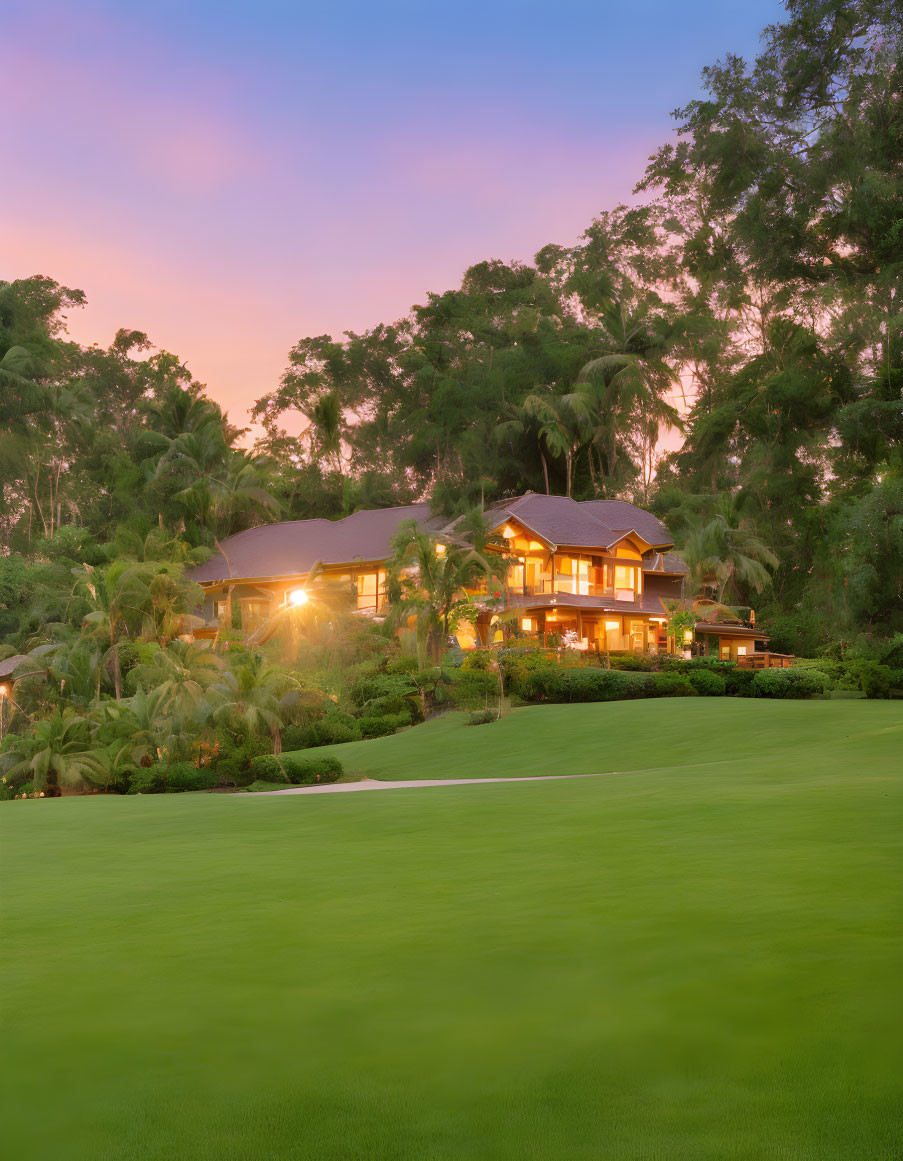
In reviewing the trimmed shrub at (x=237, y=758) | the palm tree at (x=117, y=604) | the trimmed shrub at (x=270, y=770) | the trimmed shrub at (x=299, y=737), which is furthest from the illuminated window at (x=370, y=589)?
the trimmed shrub at (x=270, y=770)

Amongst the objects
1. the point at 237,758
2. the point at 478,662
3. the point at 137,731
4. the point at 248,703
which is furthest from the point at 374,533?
the point at 237,758

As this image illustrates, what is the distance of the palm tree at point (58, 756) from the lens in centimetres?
2605

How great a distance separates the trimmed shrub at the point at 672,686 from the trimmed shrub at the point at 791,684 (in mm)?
2199

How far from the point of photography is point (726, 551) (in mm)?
59062

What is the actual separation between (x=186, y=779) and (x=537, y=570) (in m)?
30.0

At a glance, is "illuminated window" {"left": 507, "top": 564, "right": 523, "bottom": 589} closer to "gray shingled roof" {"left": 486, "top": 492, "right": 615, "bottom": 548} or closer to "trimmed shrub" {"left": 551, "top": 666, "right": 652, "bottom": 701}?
"gray shingled roof" {"left": 486, "top": 492, "right": 615, "bottom": 548}

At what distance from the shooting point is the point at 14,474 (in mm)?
66062

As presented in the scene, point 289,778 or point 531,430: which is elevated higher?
point 531,430

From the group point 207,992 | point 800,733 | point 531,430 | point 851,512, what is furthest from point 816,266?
point 531,430

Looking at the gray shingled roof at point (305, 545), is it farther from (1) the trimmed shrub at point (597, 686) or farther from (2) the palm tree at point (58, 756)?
(2) the palm tree at point (58, 756)

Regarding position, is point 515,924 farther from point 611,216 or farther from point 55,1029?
point 611,216

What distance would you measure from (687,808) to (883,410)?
55.4 feet

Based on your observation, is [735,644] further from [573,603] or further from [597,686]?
[597,686]

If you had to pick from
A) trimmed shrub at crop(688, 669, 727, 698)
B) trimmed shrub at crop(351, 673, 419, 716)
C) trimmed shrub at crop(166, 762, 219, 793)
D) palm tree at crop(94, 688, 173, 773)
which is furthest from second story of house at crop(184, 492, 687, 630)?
trimmed shrub at crop(166, 762, 219, 793)
